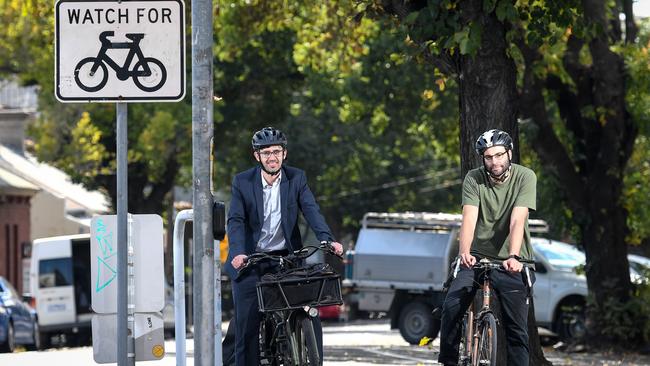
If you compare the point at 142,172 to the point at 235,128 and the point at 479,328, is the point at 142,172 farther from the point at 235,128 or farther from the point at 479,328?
the point at 479,328

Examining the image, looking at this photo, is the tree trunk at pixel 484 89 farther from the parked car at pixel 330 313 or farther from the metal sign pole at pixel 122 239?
the parked car at pixel 330 313

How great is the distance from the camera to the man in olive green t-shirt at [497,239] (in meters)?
9.90

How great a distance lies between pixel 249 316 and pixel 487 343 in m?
1.47

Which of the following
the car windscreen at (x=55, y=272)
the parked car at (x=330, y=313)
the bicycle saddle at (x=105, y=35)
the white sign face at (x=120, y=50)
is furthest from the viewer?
the parked car at (x=330, y=313)

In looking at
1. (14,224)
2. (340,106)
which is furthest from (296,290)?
(14,224)

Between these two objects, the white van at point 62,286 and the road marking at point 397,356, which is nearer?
the road marking at point 397,356

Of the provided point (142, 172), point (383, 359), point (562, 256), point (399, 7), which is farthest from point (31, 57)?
point (399, 7)

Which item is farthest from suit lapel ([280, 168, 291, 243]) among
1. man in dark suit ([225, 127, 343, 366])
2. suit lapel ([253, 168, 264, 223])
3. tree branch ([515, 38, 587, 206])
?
tree branch ([515, 38, 587, 206])

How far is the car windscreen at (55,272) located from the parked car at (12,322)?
18.1 feet

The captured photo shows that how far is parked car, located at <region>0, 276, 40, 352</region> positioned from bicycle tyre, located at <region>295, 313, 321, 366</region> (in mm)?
17393

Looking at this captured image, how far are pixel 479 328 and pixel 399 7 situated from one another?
4.64 metres

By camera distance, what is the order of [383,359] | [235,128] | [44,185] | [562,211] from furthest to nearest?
[44,185] < [235,128] < [562,211] < [383,359]

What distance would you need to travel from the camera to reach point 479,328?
992cm

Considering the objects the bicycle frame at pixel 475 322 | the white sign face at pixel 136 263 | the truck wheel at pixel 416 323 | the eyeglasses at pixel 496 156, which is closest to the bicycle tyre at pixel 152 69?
the white sign face at pixel 136 263
